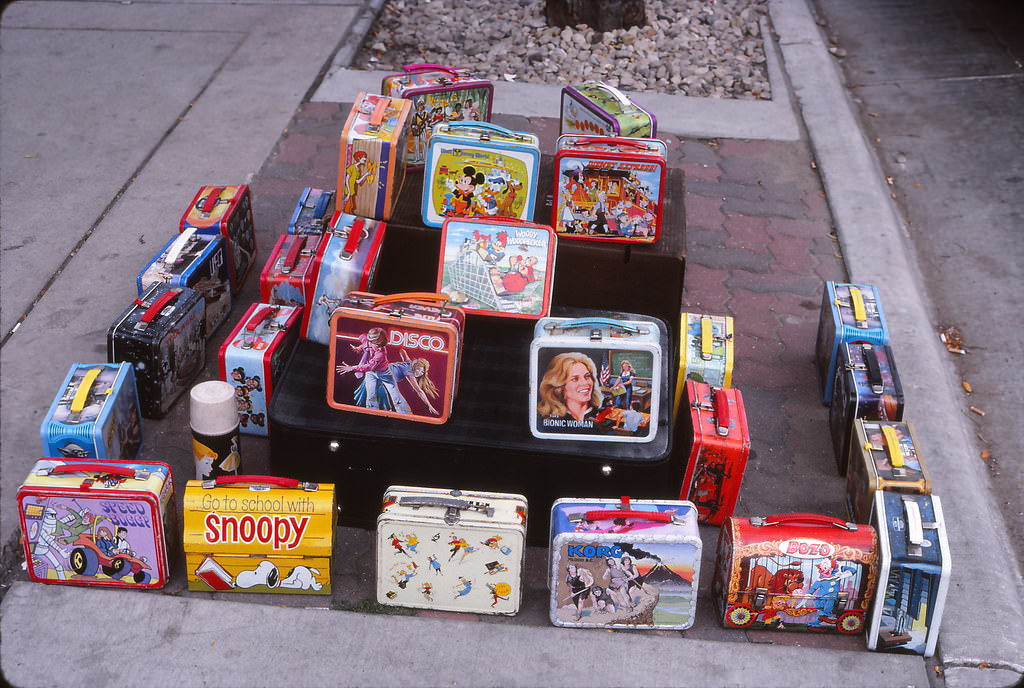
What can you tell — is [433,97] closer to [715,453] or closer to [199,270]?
[199,270]

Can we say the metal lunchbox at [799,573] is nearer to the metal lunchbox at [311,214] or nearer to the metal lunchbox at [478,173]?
the metal lunchbox at [478,173]

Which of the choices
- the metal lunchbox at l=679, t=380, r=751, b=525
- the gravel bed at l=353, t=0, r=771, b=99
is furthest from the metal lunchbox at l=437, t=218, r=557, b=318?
the gravel bed at l=353, t=0, r=771, b=99

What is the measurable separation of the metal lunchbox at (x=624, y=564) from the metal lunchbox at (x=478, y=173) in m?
1.86

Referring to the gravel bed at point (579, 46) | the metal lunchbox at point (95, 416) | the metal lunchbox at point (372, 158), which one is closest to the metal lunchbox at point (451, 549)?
the metal lunchbox at point (95, 416)

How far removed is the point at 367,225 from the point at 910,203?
4326 mm

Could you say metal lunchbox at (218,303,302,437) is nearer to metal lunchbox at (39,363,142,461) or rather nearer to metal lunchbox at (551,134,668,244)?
metal lunchbox at (39,363,142,461)

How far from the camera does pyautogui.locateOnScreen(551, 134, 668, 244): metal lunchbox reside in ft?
17.1

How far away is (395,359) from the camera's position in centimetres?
434

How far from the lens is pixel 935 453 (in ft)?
16.6

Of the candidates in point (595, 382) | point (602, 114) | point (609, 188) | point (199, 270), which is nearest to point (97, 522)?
point (199, 270)

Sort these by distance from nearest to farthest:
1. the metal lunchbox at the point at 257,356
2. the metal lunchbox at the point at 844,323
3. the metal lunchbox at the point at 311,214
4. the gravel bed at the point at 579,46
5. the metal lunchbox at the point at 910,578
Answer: the metal lunchbox at the point at 910,578 → the metal lunchbox at the point at 257,356 → the metal lunchbox at the point at 844,323 → the metal lunchbox at the point at 311,214 → the gravel bed at the point at 579,46

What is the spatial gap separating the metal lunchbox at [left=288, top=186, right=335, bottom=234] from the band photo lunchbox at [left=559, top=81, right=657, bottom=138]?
146 centimetres

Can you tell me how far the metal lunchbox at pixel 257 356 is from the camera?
187 inches

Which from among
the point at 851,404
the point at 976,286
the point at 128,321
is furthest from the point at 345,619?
the point at 976,286
